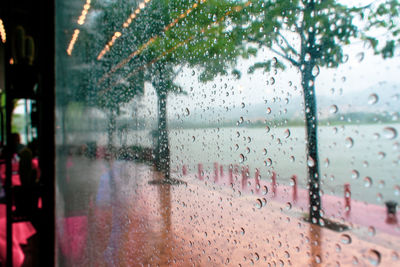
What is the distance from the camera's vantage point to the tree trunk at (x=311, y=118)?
0.20 metres

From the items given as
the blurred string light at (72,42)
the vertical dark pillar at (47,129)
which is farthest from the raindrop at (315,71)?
the vertical dark pillar at (47,129)

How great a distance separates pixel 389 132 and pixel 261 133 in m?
0.11

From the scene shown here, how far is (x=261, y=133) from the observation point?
0.26m

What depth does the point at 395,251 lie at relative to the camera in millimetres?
143

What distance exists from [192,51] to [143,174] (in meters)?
0.28

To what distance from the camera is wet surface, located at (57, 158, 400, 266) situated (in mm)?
177

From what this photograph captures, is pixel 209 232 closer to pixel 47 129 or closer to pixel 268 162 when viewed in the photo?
pixel 268 162

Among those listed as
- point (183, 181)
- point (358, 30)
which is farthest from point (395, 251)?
point (183, 181)

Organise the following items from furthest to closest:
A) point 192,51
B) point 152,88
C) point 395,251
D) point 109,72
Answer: point 109,72 < point 152,88 < point 192,51 < point 395,251

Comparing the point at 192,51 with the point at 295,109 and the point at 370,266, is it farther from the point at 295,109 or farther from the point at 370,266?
the point at 370,266

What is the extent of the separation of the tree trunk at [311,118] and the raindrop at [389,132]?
0.05 metres

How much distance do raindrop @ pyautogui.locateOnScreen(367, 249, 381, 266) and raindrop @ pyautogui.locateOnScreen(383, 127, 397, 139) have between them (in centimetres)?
6

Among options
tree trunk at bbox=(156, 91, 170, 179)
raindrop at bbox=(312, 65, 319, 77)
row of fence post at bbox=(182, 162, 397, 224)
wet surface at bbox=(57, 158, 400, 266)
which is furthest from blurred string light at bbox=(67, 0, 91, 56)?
raindrop at bbox=(312, 65, 319, 77)

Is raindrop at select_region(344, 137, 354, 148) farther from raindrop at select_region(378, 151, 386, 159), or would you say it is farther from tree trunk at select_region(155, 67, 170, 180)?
tree trunk at select_region(155, 67, 170, 180)
